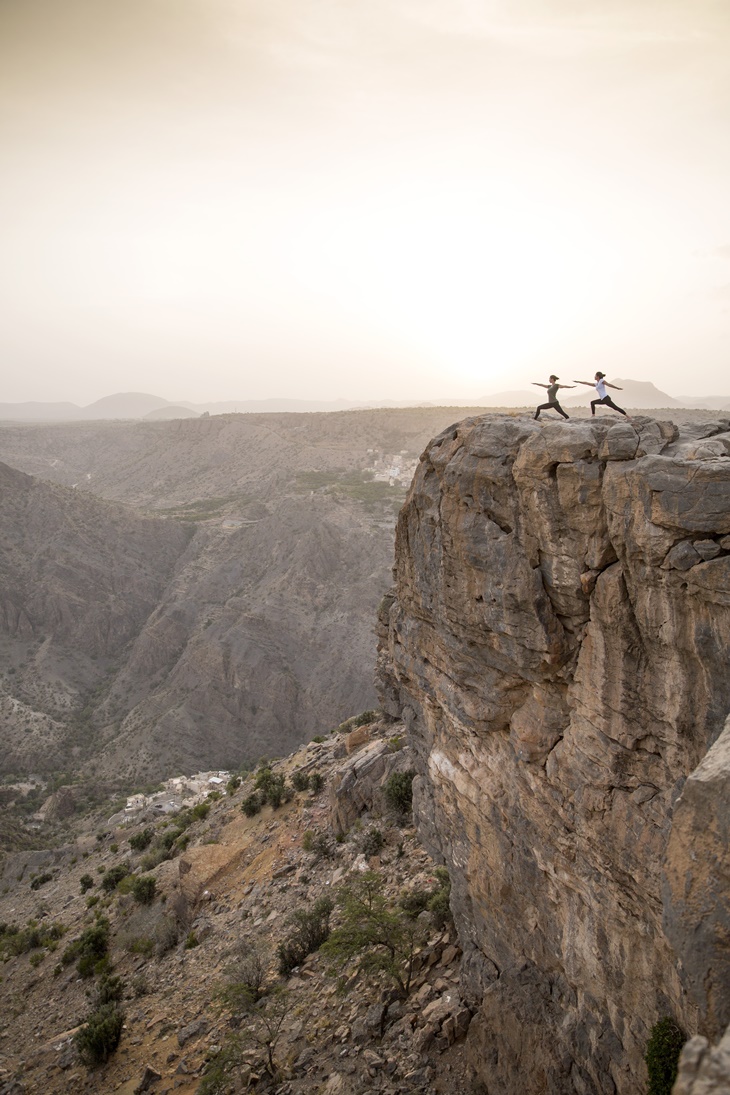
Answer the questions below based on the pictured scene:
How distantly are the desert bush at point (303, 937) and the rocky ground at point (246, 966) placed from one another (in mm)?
404

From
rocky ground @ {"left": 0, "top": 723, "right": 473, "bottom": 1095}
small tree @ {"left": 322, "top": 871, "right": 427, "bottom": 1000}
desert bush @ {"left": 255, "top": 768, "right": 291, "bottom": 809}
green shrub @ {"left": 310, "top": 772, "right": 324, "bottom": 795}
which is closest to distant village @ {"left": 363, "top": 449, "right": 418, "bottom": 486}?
desert bush @ {"left": 255, "top": 768, "right": 291, "bottom": 809}

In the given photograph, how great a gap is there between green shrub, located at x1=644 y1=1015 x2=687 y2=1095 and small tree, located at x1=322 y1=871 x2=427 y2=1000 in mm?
8816

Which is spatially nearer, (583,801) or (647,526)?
(647,526)

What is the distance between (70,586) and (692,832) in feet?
279

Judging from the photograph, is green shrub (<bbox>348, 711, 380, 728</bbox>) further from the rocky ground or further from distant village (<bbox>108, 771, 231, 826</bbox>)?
distant village (<bbox>108, 771, 231, 826</bbox>)

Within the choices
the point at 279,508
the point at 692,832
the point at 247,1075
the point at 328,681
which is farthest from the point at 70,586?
the point at 692,832

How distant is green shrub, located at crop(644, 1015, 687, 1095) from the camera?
880 centimetres

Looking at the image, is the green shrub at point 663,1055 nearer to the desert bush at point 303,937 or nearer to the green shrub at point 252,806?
the desert bush at point 303,937

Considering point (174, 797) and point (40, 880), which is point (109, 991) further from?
point (174, 797)

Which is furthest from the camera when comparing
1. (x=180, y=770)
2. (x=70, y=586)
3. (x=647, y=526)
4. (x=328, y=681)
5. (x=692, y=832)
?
(x=70, y=586)

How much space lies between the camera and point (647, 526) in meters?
9.02

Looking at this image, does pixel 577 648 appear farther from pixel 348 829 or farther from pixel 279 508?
pixel 279 508

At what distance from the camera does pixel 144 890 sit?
27.1 m

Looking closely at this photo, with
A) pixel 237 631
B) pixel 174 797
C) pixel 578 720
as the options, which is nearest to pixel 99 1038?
pixel 578 720
